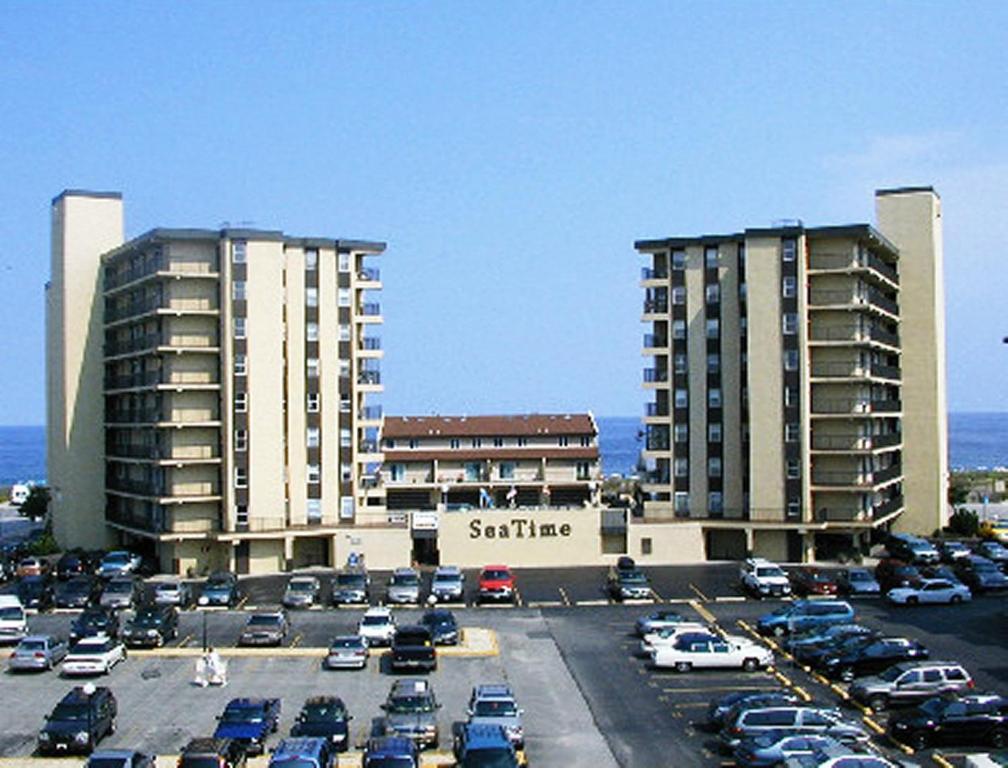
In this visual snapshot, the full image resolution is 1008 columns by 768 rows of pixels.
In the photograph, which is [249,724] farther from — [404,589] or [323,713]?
[404,589]

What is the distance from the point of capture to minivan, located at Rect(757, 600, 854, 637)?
54.8 m

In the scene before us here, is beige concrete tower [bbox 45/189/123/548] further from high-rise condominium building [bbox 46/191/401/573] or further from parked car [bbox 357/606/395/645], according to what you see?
parked car [bbox 357/606/395/645]

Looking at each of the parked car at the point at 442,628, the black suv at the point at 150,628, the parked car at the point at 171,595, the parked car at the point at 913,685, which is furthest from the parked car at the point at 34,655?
the parked car at the point at 913,685

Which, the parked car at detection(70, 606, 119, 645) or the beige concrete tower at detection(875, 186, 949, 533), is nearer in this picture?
the parked car at detection(70, 606, 119, 645)

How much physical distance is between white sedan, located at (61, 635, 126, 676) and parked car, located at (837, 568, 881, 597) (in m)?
36.8

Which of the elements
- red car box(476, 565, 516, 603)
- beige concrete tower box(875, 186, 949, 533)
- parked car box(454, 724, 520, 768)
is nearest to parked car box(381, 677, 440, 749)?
parked car box(454, 724, 520, 768)

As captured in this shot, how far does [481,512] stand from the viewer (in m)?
79.1

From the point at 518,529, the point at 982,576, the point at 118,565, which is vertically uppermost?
the point at 518,529

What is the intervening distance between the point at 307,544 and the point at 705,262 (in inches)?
1216

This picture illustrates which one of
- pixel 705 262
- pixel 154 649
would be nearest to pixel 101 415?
pixel 154 649

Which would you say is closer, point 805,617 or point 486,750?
point 486,750

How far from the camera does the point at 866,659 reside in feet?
153

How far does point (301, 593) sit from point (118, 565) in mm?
16359

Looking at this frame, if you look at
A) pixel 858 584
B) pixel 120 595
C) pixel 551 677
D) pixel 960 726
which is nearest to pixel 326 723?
pixel 551 677
